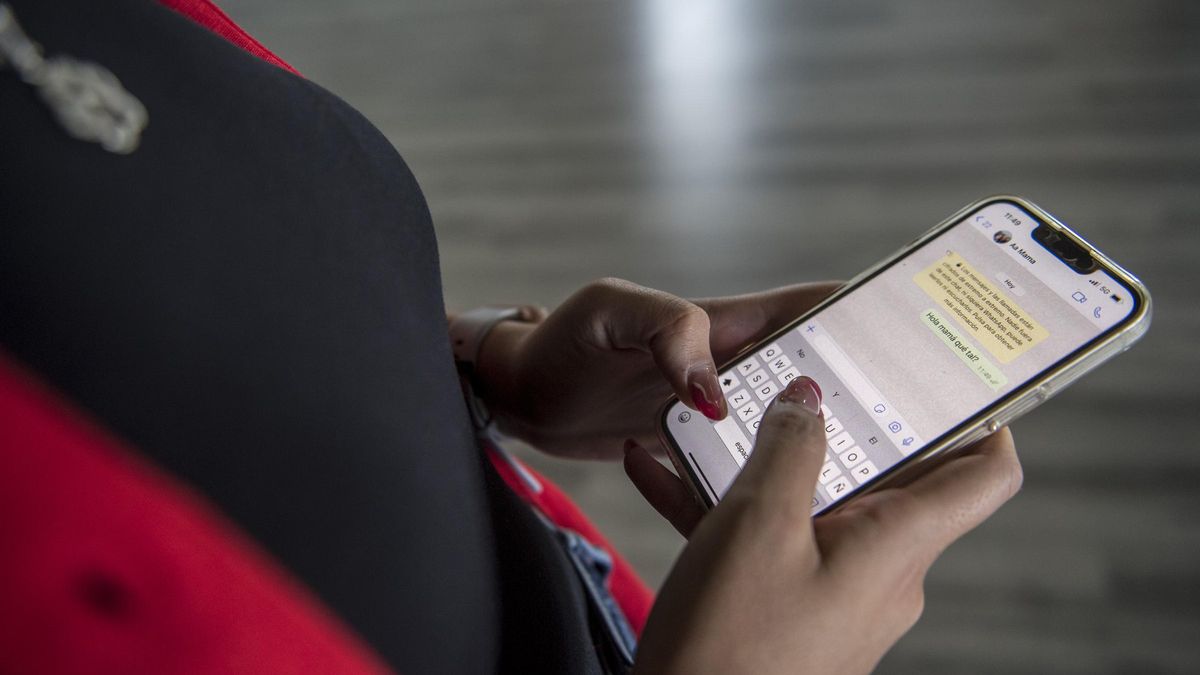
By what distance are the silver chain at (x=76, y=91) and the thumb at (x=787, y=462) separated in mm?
283

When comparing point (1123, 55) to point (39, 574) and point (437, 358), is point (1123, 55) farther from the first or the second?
point (39, 574)

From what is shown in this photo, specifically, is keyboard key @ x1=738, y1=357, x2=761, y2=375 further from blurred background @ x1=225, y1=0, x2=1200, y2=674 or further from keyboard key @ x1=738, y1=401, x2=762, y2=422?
blurred background @ x1=225, y1=0, x2=1200, y2=674

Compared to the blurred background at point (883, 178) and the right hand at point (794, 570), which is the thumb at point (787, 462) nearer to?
the right hand at point (794, 570)

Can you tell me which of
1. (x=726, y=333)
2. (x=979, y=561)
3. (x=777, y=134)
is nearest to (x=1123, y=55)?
(x=777, y=134)

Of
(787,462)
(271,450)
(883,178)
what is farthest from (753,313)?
(883,178)

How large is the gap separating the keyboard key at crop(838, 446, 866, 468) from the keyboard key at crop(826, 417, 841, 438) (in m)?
0.01

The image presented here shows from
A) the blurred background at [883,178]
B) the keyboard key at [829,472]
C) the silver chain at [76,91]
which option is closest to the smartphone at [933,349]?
the keyboard key at [829,472]

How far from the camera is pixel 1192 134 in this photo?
Answer: 59.5 inches

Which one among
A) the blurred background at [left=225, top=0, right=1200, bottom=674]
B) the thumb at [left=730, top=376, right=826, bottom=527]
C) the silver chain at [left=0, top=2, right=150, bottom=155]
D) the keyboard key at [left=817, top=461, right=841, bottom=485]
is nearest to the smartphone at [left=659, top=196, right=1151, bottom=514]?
the keyboard key at [left=817, top=461, right=841, bottom=485]

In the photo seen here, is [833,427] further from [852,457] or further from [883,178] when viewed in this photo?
[883,178]

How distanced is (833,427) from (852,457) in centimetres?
2

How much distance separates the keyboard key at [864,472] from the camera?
514 millimetres

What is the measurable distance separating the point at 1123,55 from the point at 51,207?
1.94m

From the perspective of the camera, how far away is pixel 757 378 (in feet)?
1.89
